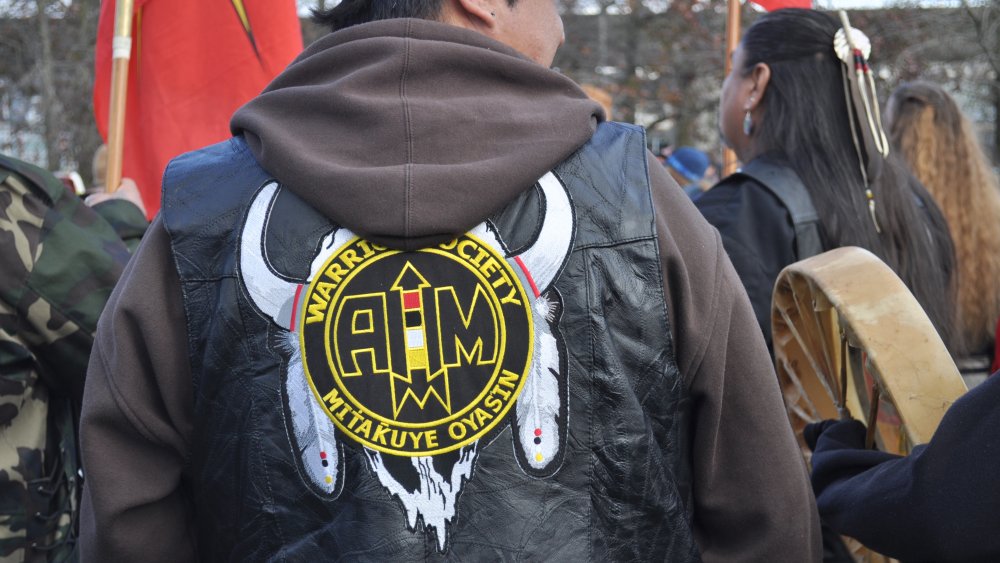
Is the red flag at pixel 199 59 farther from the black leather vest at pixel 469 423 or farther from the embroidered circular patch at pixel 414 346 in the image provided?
the embroidered circular patch at pixel 414 346

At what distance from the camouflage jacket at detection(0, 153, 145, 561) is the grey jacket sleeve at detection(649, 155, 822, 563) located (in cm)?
143

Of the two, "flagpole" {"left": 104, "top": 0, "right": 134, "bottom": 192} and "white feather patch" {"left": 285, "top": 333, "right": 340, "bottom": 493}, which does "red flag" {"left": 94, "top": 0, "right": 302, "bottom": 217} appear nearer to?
"flagpole" {"left": 104, "top": 0, "right": 134, "bottom": 192}

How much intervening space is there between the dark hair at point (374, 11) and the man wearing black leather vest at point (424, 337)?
85mm

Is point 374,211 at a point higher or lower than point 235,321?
higher

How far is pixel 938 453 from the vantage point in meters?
1.52

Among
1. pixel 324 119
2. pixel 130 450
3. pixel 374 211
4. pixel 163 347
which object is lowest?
pixel 130 450

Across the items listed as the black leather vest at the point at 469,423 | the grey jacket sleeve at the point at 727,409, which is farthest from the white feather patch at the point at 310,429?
the grey jacket sleeve at the point at 727,409

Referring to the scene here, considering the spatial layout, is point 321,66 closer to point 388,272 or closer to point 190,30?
point 388,272

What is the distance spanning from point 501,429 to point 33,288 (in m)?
1.31

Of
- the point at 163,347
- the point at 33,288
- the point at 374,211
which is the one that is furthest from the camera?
the point at 33,288

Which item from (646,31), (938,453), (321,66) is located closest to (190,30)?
(321,66)

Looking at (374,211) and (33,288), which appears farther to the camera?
(33,288)

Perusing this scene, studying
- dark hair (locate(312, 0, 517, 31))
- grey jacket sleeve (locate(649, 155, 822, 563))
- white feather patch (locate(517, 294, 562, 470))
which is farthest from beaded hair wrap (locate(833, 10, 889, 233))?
white feather patch (locate(517, 294, 562, 470))

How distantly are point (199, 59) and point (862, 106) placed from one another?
7.63 feet
